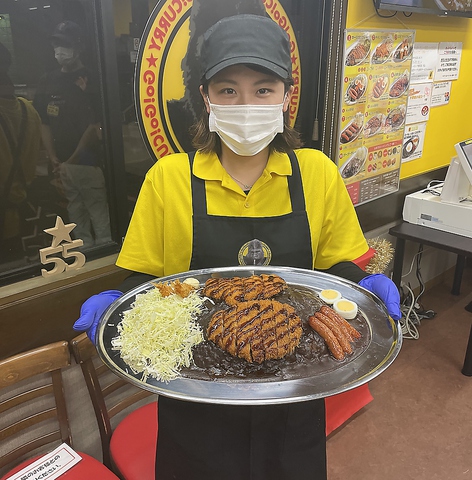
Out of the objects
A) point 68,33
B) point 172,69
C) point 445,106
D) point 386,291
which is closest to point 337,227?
point 386,291

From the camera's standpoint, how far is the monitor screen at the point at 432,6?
3206 mm

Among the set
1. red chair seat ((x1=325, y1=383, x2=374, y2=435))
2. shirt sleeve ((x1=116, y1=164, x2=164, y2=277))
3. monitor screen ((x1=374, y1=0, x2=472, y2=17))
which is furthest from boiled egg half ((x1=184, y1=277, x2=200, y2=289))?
monitor screen ((x1=374, y1=0, x2=472, y2=17))

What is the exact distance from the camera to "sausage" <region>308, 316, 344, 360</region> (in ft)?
4.90

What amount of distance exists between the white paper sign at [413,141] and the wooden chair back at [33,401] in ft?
11.3

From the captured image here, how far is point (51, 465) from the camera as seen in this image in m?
2.21

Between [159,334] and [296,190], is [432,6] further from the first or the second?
[159,334]

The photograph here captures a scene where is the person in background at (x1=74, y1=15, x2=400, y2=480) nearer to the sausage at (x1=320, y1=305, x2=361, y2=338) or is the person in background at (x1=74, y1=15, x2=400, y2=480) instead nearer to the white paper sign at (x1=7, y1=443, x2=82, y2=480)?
the sausage at (x1=320, y1=305, x2=361, y2=338)

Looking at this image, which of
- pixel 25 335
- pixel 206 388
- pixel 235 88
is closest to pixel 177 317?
pixel 206 388

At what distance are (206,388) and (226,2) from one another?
90.9 inches

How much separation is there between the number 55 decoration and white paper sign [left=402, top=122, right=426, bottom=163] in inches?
123

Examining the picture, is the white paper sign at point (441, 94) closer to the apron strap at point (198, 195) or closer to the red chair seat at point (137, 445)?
the apron strap at point (198, 195)

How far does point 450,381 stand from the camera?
3729 mm

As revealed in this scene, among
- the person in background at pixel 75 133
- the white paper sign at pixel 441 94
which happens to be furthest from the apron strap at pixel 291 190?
the white paper sign at pixel 441 94

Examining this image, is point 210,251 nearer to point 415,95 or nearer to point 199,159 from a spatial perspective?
point 199,159
